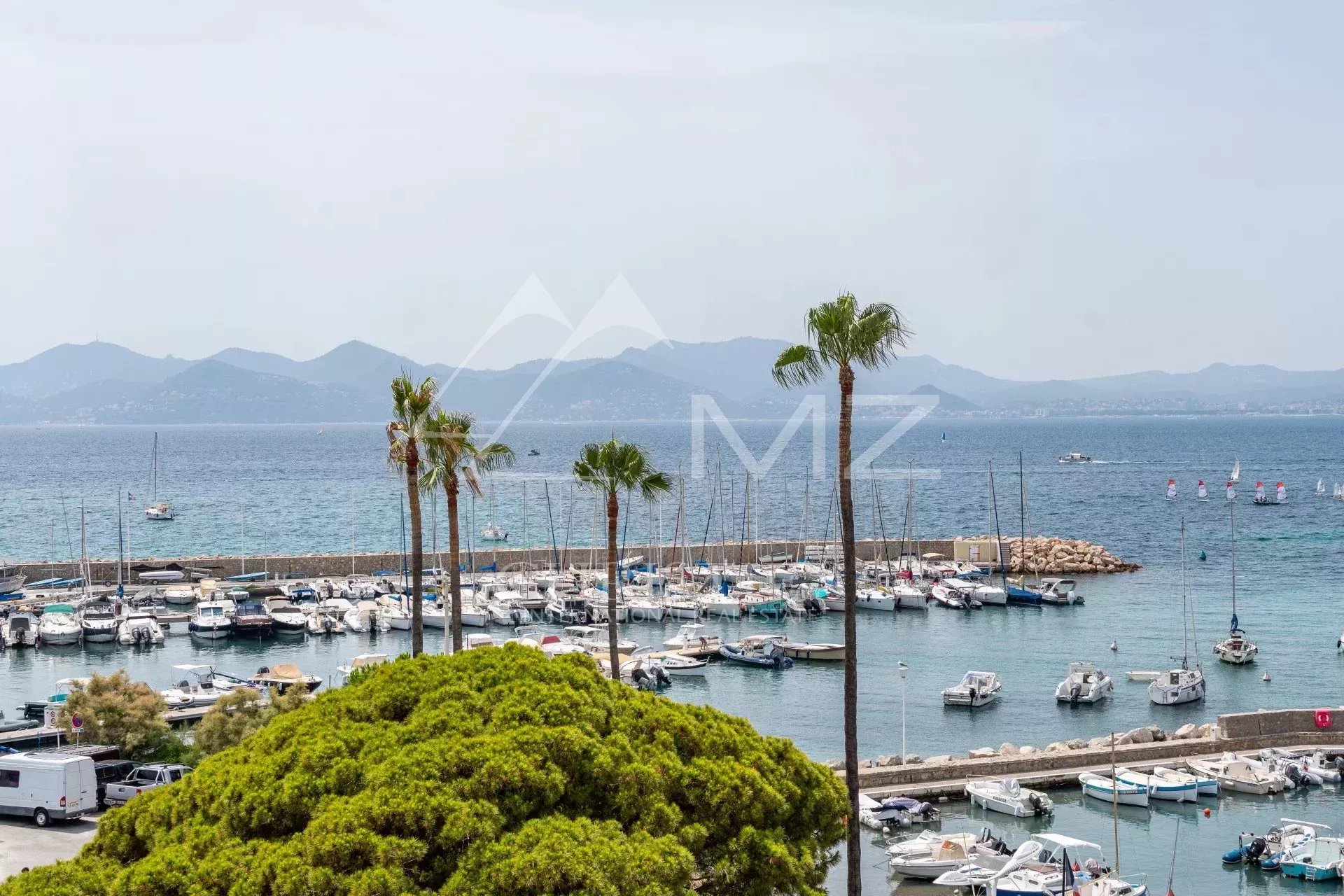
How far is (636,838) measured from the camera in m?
11.6

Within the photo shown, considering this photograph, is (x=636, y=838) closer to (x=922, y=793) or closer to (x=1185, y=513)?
(x=922, y=793)

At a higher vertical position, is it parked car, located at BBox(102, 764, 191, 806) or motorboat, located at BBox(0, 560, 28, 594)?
motorboat, located at BBox(0, 560, 28, 594)

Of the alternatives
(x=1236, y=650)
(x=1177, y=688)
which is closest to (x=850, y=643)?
(x=1177, y=688)

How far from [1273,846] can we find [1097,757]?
5.88 m

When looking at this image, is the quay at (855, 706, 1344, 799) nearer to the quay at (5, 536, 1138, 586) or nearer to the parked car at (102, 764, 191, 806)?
the parked car at (102, 764, 191, 806)

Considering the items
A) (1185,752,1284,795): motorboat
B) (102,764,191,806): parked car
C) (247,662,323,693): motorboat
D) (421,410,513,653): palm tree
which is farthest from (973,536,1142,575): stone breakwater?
(102,764,191,806): parked car

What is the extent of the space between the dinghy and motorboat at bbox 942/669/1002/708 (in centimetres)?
1323

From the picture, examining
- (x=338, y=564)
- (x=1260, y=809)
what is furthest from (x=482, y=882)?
(x=338, y=564)

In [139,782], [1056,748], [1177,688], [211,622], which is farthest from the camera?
[211,622]

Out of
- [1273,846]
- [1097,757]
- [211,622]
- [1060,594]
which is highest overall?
[211,622]

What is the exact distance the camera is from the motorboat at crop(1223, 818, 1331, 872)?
23.4m

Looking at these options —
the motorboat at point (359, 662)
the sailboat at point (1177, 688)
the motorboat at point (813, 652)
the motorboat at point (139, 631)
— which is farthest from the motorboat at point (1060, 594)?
the motorboat at point (139, 631)

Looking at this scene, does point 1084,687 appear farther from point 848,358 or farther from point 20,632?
point 20,632

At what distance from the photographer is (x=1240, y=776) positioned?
93.9 ft
